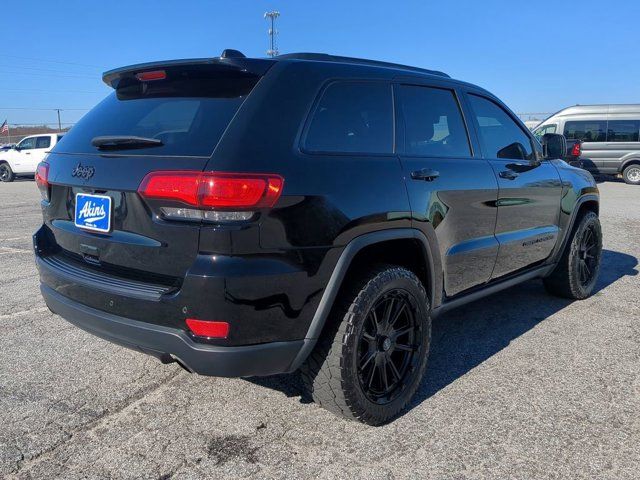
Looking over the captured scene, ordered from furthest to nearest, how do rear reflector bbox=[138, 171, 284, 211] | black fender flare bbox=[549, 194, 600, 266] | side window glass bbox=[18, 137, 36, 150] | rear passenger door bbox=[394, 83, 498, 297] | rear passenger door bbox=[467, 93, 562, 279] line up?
1. side window glass bbox=[18, 137, 36, 150]
2. black fender flare bbox=[549, 194, 600, 266]
3. rear passenger door bbox=[467, 93, 562, 279]
4. rear passenger door bbox=[394, 83, 498, 297]
5. rear reflector bbox=[138, 171, 284, 211]

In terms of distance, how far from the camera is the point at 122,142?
2.46 m

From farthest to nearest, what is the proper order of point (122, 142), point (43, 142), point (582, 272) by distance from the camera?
point (43, 142)
point (582, 272)
point (122, 142)

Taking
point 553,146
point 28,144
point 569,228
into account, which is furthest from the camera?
point 28,144

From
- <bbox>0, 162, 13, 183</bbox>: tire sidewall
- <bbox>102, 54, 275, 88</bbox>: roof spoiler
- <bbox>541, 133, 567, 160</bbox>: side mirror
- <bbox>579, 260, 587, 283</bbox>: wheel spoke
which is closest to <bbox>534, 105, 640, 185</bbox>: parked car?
<bbox>579, 260, 587, 283</bbox>: wheel spoke

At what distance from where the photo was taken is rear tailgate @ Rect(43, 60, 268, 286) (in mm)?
2246

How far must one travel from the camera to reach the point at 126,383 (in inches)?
123

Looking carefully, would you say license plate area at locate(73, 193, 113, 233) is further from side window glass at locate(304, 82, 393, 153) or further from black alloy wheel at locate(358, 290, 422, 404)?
black alloy wheel at locate(358, 290, 422, 404)

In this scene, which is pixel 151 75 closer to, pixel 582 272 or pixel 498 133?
pixel 498 133

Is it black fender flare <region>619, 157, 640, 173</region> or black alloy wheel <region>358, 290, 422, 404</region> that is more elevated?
black fender flare <region>619, 157, 640, 173</region>

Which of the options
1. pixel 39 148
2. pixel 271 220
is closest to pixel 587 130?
pixel 271 220

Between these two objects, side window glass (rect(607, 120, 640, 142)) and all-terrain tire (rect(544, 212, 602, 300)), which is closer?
all-terrain tire (rect(544, 212, 602, 300))

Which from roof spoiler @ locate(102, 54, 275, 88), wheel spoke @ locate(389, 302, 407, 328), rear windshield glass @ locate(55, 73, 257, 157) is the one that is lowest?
wheel spoke @ locate(389, 302, 407, 328)

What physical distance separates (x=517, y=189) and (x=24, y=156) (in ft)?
67.7

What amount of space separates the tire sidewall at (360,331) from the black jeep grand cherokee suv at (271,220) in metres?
0.01
